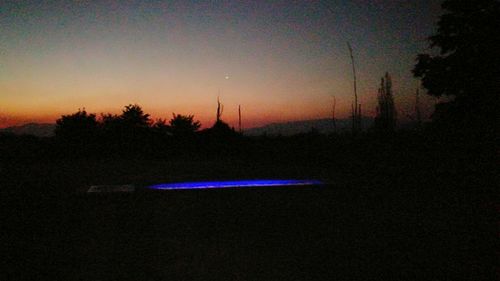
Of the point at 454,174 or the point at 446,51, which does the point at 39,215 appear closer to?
the point at 454,174

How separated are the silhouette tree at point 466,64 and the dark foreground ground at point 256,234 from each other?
26.1 ft

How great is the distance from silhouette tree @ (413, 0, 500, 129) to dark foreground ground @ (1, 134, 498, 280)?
26.1ft

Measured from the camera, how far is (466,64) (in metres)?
19.4

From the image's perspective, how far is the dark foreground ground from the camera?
201 inches

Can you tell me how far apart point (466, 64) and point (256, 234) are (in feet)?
56.0

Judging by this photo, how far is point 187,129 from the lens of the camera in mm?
54562

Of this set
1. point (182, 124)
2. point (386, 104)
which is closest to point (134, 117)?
point (182, 124)

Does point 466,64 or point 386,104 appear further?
point 386,104

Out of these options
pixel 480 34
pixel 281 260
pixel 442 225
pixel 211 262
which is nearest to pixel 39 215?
pixel 211 262

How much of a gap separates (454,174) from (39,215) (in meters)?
14.3

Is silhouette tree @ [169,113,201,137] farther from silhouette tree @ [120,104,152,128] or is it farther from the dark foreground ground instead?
the dark foreground ground

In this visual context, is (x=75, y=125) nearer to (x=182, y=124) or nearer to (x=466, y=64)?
(x=182, y=124)

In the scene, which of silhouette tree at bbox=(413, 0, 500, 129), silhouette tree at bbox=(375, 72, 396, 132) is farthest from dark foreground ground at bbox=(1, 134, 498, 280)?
silhouette tree at bbox=(375, 72, 396, 132)

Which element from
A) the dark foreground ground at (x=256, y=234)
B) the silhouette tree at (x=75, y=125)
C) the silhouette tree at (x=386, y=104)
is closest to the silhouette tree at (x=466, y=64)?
the dark foreground ground at (x=256, y=234)
